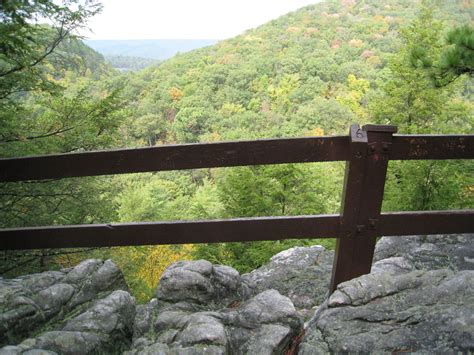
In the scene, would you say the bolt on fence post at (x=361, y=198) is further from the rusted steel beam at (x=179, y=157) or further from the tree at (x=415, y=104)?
the tree at (x=415, y=104)

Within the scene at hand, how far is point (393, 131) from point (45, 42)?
6.13 metres

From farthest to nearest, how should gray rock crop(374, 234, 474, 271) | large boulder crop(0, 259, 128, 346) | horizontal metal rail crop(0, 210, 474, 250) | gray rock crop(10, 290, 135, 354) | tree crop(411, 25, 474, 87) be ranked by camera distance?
tree crop(411, 25, 474, 87), gray rock crop(374, 234, 474, 271), horizontal metal rail crop(0, 210, 474, 250), large boulder crop(0, 259, 128, 346), gray rock crop(10, 290, 135, 354)

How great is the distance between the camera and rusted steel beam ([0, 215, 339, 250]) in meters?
2.73

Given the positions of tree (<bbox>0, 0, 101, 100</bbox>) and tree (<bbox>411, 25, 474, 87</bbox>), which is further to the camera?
tree (<bbox>0, 0, 101, 100</bbox>)

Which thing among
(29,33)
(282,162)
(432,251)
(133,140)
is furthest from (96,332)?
(133,140)

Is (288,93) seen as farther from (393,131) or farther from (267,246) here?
(393,131)

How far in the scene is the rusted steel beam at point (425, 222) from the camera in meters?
2.73

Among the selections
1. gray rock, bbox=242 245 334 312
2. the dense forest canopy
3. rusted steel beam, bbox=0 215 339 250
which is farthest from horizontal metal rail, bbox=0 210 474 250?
the dense forest canopy

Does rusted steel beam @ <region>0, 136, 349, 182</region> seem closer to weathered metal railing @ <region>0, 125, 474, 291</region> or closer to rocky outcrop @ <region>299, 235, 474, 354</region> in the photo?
weathered metal railing @ <region>0, 125, 474, 291</region>

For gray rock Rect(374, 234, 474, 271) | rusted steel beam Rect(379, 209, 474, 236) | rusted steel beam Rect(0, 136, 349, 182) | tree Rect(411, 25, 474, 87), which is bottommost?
gray rock Rect(374, 234, 474, 271)

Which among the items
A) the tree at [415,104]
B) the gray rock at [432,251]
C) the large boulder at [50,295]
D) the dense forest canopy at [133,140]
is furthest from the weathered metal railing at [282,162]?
the tree at [415,104]

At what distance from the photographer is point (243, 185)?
1244cm

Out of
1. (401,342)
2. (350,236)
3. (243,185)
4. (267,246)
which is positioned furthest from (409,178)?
(401,342)

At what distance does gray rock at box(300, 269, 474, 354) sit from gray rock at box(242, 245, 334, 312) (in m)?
0.98
